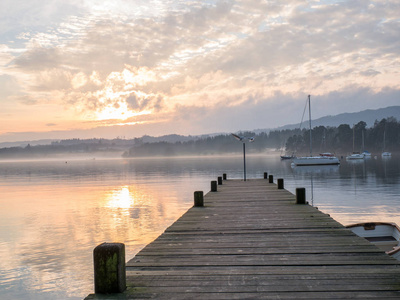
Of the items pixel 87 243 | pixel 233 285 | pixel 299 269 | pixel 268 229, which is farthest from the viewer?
pixel 87 243

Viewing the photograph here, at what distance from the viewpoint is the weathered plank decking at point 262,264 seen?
5551 millimetres

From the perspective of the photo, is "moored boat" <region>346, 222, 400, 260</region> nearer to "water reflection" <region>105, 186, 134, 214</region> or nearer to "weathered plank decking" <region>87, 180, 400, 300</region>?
"weathered plank decking" <region>87, 180, 400, 300</region>

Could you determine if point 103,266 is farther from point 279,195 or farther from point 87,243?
point 279,195

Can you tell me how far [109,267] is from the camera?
215 inches

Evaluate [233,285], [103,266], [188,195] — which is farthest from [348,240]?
[188,195]

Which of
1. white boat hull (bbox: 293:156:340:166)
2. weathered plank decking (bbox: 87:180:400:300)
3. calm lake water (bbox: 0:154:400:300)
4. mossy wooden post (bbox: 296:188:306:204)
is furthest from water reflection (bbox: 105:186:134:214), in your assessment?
white boat hull (bbox: 293:156:340:166)

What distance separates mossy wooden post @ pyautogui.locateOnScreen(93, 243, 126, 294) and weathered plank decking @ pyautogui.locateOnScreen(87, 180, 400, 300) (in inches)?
6.1

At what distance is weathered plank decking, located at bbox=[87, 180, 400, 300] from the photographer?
555 centimetres

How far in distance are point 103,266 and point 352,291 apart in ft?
12.4

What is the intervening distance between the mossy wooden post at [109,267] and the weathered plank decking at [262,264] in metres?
0.16

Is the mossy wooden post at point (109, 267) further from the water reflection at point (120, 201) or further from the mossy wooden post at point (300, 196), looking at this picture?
the water reflection at point (120, 201)

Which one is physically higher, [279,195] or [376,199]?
[279,195]

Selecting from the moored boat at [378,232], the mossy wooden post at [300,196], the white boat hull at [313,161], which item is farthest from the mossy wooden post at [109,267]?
the white boat hull at [313,161]

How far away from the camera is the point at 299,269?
6641 millimetres
